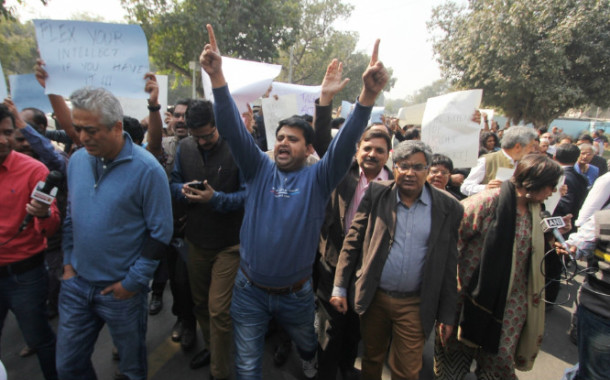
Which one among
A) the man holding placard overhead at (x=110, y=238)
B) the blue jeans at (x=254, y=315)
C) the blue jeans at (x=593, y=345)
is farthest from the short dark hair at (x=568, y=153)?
the man holding placard overhead at (x=110, y=238)

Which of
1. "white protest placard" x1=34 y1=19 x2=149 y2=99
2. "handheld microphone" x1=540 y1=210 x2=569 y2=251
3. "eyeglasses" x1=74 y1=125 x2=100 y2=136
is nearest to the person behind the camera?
"eyeglasses" x1=74 y1=125 x2=100 y2=136

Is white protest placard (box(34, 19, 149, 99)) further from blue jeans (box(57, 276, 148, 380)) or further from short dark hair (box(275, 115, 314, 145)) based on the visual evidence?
blue jeans (box(57, 276, 148, 380))

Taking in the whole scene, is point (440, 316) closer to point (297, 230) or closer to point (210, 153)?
point (297, 230)

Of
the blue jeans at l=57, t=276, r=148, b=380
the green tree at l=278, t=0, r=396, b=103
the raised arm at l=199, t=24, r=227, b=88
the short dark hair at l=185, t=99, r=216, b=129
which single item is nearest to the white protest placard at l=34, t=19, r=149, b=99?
the short dark hair at l=185, t=99, r=216, b=129

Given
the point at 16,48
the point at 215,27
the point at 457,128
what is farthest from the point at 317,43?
the point at 457,128

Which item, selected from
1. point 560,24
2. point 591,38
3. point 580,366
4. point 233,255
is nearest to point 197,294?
point 233,255

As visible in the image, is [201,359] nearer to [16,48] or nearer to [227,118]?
[227,118]

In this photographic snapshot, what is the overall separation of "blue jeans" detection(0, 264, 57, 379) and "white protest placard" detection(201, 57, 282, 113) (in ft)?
6.72

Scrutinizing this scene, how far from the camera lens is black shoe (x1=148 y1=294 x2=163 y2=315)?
3563 mm

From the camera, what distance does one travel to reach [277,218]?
204 centimetres

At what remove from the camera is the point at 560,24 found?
13.7 m

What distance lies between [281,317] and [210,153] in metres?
1.34

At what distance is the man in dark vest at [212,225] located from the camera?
2.43 m

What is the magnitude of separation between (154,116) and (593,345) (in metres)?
3.38
